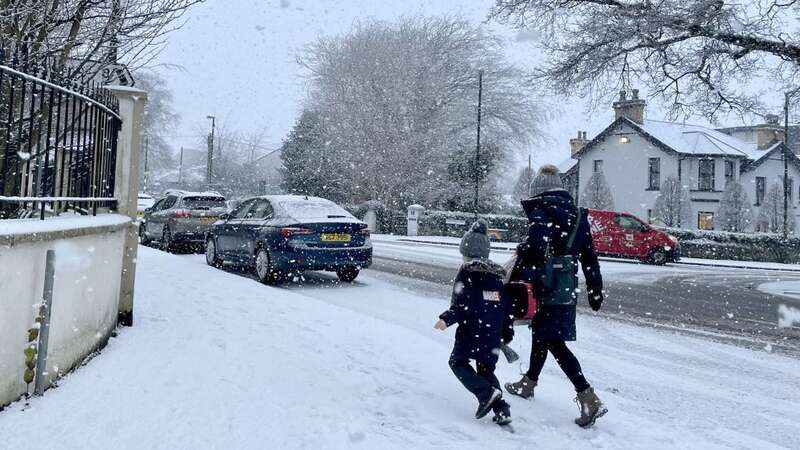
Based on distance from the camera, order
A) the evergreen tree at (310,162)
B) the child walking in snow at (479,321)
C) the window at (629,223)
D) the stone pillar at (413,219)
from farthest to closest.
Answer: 1. the evergreen tree at (310,162)
2. the stone pillar at (413,219)
3. the window at (629,223)
4. the child walking in snow at (479,321)

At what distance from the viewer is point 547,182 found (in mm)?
4266

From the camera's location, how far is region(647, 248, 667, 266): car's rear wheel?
789 inches

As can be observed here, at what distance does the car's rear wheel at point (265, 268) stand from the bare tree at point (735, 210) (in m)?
34.8

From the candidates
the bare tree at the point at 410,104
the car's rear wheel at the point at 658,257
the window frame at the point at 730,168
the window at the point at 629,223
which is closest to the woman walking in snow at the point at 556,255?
the car's rear wheel at the point at 658,257

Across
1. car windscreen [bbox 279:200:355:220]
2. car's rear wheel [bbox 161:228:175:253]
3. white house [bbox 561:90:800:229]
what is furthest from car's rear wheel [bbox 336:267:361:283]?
white house [bbox 561:90:800:229]

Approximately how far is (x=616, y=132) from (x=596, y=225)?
25.3 m

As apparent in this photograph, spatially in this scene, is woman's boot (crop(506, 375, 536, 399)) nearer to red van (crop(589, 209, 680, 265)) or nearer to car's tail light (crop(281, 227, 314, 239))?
car's tail light (crop(281, 227, 314, 239))

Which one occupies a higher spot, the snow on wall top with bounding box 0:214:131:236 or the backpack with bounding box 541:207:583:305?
the snow on wall top with bounding box 0:214:131:236

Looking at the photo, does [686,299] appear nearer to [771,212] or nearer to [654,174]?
[654,174]

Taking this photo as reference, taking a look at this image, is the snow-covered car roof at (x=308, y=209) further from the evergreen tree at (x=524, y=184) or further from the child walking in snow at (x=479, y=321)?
the evergreen tree at (x=524, y=184)

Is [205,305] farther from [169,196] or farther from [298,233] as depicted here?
[169,196]

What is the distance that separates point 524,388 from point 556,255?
1.12 meters

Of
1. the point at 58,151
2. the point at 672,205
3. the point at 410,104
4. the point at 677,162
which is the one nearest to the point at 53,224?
the point at 58,151

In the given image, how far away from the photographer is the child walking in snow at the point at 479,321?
3.92 metres
